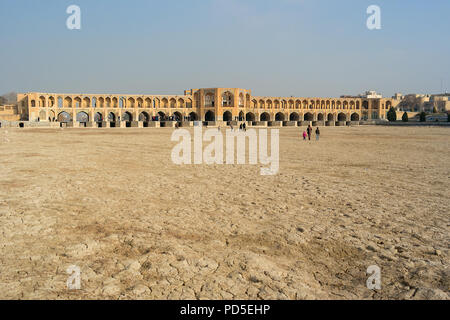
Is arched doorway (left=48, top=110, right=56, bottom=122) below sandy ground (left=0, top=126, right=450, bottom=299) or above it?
above

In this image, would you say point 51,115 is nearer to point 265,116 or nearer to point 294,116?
point 265,116

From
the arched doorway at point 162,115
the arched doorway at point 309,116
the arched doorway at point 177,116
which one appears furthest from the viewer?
the arched doorway at point 309,116

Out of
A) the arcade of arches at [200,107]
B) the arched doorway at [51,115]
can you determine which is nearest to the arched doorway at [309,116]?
the arcade of arches at [200,107]

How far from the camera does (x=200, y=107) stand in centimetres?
A: 5916

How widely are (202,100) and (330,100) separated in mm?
27565

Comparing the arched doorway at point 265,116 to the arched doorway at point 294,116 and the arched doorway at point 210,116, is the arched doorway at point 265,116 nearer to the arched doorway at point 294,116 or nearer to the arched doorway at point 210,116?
the arched doorway at point 294,116

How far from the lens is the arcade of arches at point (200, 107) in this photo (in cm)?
5066

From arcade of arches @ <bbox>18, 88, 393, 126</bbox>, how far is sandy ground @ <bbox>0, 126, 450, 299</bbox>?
40130mm

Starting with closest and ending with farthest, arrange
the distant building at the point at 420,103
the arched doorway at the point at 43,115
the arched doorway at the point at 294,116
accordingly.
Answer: the arched doorway at the point at 43,115 < the arched doorway at the point at 294,116 < the distant building at the point at 420,103

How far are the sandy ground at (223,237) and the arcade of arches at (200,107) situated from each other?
132 ft

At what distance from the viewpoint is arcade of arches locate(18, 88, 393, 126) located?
50.7 metres

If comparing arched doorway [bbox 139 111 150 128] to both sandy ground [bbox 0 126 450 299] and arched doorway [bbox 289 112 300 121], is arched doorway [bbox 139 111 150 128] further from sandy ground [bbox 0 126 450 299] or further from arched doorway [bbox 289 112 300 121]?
sandy ground [bbox 0 126 450 299]

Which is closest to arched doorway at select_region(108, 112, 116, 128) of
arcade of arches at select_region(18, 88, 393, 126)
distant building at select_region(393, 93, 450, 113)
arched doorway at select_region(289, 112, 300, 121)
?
arcade of arches at select_region(18, 88, 393, 126)

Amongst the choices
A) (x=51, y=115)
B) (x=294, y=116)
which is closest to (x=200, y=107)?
(x=294, y=116)
